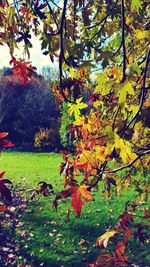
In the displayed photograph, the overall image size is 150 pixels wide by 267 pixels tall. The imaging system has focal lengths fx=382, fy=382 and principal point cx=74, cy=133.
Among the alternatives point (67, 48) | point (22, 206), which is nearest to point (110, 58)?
point (67, 48)

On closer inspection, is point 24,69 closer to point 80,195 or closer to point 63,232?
point 80,195

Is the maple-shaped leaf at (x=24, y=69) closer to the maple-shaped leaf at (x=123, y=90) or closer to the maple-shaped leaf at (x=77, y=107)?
the maple-shaped leaf at (x=77, y=107)

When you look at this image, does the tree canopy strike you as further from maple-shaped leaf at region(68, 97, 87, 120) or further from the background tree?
the background tree

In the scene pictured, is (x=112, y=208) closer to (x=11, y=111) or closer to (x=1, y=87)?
(x=11, y=111)

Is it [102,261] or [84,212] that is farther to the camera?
[84,212]

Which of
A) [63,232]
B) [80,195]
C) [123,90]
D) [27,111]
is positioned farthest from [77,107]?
[27,111]

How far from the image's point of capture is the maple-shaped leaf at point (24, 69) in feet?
8.83

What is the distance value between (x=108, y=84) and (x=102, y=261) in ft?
3.41

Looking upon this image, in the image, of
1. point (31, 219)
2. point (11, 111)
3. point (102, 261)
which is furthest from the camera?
point (11, 111)

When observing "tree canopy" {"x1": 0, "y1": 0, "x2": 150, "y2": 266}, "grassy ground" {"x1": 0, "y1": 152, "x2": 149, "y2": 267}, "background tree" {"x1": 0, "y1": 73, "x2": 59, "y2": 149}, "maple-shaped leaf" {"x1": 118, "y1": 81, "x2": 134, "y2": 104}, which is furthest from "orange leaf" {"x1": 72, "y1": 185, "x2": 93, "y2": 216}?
"background tree" {"x1": 0, "y1": 73, "x2": 59, "y2": 149}

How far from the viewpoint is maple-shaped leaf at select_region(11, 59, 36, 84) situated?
2691 mm

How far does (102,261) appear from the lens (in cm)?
226

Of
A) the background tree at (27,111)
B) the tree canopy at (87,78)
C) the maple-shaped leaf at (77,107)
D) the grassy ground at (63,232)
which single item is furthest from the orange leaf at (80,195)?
the background tree at (27,111)

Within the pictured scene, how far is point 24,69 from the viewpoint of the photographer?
8.96ft
